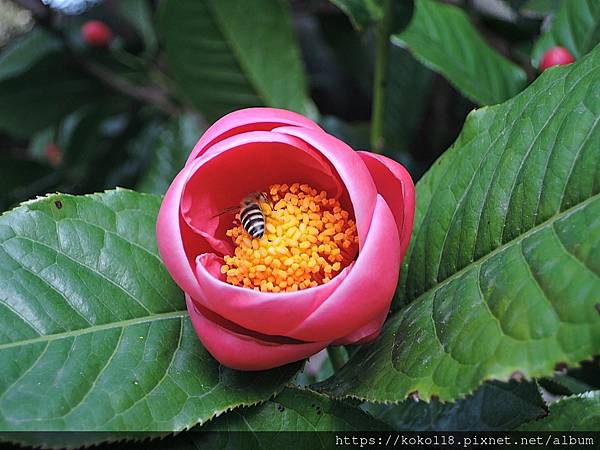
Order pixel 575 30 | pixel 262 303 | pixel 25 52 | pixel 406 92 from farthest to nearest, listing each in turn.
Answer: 1. pixel 25 52
2. pixel 406 92
3. pixel 575 30
4. pixel 262 303

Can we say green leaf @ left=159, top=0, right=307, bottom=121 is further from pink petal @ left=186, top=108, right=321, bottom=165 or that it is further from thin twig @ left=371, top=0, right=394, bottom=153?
pink petal @ left=186, top=108, right=321, bottom=165

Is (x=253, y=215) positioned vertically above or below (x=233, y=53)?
above

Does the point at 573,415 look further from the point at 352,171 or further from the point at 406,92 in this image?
the point at 406,92

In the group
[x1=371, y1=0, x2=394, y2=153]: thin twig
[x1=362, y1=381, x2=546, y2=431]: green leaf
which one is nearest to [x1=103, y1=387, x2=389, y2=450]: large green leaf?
[x1=362, y1=381, x2=546, y2=431]: green leaf

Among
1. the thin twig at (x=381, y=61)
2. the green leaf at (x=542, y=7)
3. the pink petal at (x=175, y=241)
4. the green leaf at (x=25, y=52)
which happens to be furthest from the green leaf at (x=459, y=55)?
the green leaf at (x=25, y=52)

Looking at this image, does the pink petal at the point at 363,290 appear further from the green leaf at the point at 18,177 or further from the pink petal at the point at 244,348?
the green leaf at the point at 18,177

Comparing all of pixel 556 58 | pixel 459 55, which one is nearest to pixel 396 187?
pixel 556 58
